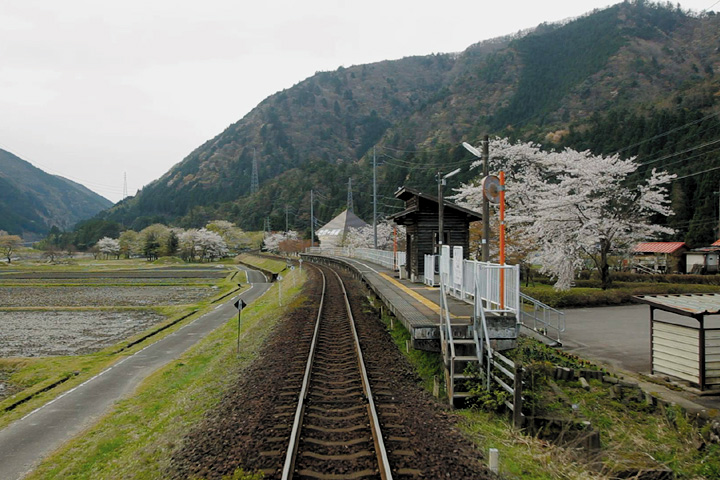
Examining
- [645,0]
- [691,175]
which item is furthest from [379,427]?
[645,0]

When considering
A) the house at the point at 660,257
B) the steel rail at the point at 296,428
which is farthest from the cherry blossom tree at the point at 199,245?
the steel rail at the point at 296,428

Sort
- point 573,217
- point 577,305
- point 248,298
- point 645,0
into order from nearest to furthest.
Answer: point 577,305
point 573,217
point 248,298
point 645,0

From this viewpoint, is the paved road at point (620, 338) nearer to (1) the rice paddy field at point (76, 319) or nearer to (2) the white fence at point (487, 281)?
(2) the white fence at point (487, 281)

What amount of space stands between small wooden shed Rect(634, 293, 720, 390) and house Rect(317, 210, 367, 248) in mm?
72050

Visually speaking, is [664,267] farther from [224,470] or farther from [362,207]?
[362,207]

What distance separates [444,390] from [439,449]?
10.8 ft

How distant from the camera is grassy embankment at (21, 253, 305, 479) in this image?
6453 millimetres

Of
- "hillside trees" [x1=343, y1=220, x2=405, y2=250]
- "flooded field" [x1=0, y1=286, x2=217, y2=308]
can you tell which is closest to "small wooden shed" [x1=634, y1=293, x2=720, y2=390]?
"flooded field" [x1=0, y1=286, x2=217, y2=308]

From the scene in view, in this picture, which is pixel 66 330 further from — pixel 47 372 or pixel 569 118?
pixel 569 118

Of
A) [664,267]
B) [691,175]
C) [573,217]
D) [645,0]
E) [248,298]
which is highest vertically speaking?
[645,0]

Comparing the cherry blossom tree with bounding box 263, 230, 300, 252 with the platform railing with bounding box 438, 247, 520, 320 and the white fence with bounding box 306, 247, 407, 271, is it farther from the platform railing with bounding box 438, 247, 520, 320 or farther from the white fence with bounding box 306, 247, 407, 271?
the platform railing with bounding box 438, 247, 520, 320

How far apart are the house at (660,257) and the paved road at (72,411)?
39.1 metres

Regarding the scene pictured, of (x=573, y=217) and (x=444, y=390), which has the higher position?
(x=573, y=217)

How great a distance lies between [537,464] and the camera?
5.59m
